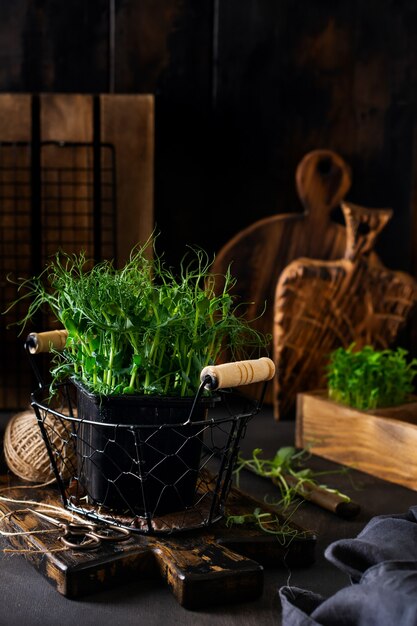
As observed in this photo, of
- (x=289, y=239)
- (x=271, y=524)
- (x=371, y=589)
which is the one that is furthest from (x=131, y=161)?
(x=371, y=589)

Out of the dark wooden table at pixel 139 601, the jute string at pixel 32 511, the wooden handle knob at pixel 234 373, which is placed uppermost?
the wooden handle knob at pixel 234 373

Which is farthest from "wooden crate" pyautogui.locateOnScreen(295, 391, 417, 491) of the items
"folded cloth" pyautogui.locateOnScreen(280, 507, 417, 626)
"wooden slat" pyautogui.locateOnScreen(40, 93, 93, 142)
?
"wooden slat" pyautogui.locateOnScreen(40, 93, 93, 142)

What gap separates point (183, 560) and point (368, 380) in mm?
578

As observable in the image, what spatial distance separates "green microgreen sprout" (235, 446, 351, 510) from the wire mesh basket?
193 millimetres

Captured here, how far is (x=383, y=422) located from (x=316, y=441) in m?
0.14

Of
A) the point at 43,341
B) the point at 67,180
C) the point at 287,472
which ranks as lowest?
the point at 287,472

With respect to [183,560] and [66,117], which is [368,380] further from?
[66,117]

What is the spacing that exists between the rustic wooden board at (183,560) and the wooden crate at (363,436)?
35 centimetres

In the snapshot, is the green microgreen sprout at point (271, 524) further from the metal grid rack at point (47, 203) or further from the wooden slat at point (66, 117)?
the wooden slat at point (66, 117)

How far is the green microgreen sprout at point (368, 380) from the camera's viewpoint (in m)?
1.40

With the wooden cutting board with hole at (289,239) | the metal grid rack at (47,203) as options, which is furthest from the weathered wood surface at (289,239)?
the metal grid rack at (47,203)

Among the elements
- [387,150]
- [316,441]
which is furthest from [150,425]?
[387,150]

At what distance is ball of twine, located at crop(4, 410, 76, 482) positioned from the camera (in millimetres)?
1135

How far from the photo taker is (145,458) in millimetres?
983
